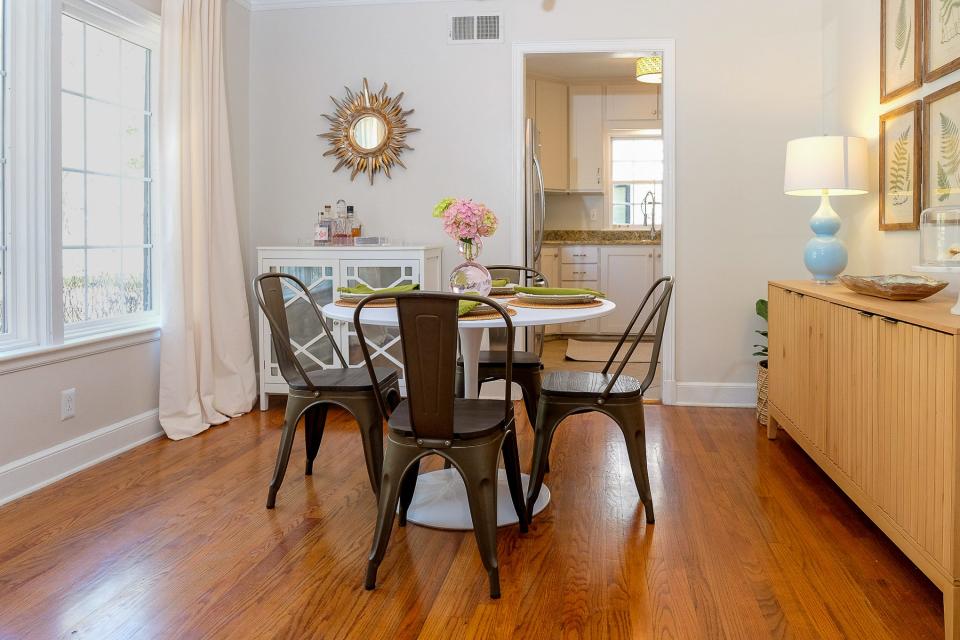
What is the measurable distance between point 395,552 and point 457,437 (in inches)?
19.7

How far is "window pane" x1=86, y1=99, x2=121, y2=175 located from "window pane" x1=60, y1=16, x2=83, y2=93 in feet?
0.38

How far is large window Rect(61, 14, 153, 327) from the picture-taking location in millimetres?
3551

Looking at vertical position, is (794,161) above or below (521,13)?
below

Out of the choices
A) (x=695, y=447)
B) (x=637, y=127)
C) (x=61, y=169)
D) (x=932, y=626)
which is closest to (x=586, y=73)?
(x=637, y=127)

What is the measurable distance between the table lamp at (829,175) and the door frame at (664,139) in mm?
980

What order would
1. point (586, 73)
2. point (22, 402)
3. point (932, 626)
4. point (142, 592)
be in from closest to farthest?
point (932, 626), point (142, 592), point (22, 402), point (586, 73)

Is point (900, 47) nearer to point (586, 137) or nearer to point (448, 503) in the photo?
point (448, 503)

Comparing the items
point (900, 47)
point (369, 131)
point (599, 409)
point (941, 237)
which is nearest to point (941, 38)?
point (900, 47)

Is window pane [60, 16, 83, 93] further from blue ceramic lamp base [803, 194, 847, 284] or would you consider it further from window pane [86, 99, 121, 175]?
blue ceramic lamp base [803, 194, 847, 284]

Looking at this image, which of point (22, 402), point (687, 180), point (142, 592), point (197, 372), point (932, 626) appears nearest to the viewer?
point (932, 626)

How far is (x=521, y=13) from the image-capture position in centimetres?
471

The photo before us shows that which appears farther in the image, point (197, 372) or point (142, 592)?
point (197, 372)

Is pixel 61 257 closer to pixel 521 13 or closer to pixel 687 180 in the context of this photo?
pixel 521 13

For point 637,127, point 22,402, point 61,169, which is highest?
point 637,127
